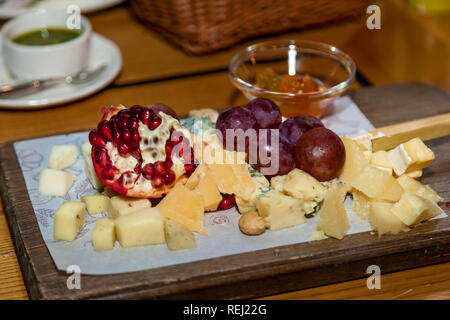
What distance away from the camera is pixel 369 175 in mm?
1079

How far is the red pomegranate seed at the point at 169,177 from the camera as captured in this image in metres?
1.07

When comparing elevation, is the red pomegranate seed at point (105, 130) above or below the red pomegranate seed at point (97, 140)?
above

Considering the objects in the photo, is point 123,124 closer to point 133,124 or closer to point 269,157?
point 133,124

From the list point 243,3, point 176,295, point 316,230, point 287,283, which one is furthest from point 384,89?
point 176,295

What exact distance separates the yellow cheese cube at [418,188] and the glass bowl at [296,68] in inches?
12.6

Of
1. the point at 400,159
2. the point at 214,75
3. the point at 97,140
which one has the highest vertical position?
the point at 97,140

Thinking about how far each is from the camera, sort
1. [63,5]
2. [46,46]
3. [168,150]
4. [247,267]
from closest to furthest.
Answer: [247,267]
[168,150]
[46,46]
[63,5]

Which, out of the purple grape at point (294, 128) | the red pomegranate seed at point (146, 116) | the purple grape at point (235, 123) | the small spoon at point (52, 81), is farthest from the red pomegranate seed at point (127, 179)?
the small spoon at point (52, 81)

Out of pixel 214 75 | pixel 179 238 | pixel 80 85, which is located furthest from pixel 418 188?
pixel 80 85

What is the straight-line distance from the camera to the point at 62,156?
4.11 feet

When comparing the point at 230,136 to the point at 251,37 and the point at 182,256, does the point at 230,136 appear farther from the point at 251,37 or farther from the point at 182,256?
the point at 251,37

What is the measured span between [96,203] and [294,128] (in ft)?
1.40

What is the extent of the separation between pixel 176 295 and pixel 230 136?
0.35 meters

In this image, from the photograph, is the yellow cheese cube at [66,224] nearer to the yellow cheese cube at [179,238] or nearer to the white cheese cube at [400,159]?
the yellow cheese cube at [179,238]
